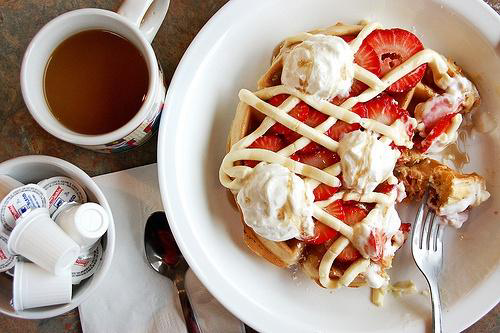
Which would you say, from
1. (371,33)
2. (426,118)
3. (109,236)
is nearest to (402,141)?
(426,118)

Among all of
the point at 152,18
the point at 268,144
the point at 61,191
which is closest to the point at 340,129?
the point at 268,144

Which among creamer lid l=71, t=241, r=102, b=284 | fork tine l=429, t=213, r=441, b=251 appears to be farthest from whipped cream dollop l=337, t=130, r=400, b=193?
creamer lid l=71, t=241, r=102, b=284

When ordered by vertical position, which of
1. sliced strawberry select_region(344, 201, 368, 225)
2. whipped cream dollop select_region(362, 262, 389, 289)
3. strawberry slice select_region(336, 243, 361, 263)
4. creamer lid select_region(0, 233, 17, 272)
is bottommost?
creamer lid select_region(0, 233, 17, 272)

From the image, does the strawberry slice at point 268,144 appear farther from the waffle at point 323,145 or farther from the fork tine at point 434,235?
the fork tine at point 434,235

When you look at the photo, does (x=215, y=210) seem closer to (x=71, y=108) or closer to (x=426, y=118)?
(x=71, y=108)

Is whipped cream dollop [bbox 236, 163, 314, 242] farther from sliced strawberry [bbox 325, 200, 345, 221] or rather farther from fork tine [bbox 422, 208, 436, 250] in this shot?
fork tine [bbox 422, 208, 436, 250]

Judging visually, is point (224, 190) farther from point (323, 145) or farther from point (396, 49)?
point (396, 49)

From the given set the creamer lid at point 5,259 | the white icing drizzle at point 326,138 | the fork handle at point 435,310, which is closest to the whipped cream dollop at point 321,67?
the white icing drizzle at point 326,138
